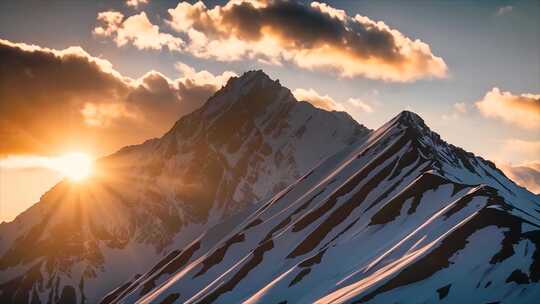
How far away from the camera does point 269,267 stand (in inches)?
5960

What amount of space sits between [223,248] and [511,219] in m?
108

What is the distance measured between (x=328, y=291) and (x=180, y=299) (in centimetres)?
7074

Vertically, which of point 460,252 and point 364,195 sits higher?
point 364,195

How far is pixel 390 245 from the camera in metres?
117

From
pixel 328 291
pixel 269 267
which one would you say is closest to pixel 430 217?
pixel 328 291

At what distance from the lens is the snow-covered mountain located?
91812 millimetres

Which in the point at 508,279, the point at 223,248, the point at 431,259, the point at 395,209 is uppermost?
the point at 223,248

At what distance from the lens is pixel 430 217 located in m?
120

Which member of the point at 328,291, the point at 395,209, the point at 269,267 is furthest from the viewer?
the point at 269,267

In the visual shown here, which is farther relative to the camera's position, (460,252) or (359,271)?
(359,271)

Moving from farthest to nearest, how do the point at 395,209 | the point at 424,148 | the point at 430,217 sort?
the point at 424,148 → the point at 395,209 → the point at 430,217

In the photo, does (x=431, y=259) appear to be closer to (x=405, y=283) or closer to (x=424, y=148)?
(x=405, y=283)

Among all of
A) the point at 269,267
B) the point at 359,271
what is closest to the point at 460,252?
the point at 359,271

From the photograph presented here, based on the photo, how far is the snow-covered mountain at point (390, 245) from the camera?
91.8 meters
